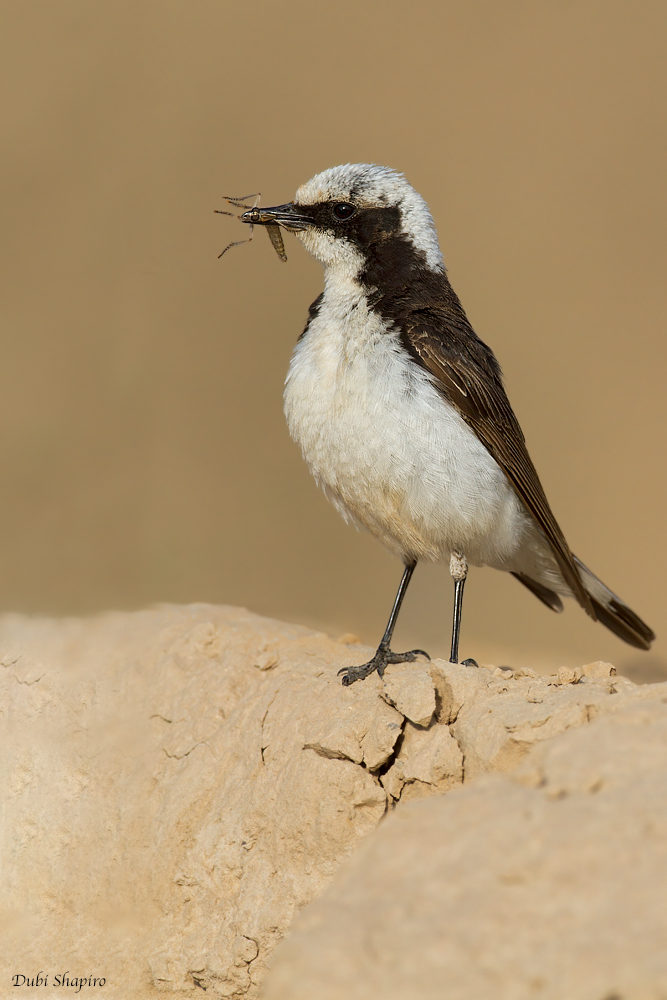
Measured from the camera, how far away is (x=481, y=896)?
1877mm

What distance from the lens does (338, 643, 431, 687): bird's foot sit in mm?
4230

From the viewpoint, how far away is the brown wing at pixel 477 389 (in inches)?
176

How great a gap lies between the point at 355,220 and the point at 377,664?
248cm

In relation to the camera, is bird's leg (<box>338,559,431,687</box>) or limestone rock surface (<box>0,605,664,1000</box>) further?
bird's leg (<box>338,559,431,687</box>)

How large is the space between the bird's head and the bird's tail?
2.27 metres

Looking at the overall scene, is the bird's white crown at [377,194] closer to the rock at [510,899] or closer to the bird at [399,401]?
the bird at [399,401]

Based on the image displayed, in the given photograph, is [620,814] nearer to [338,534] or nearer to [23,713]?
[23,713]

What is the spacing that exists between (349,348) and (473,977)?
10.7ft

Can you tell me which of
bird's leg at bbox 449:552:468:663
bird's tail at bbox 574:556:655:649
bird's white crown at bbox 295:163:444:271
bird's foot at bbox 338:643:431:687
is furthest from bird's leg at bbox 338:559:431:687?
bird's white crown at bbox 295:163:444:271

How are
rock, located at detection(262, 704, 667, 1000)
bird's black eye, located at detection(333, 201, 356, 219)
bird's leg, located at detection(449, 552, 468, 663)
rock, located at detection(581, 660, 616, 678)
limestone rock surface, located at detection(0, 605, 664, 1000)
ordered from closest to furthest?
1. rock, located at detection(262, 704, 667, 1000)
2. limestone rock surface, located at detection(0, 605, 664, 1000)
3. rock, located at detection(581, 660, 616, 678)
4. bird's leg, located at detection(449, 552, 468, 663)
5. bird's black eye, located at detection(333, 201, 356, 219)

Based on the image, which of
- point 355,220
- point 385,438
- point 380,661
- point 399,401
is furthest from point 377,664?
point 355,220

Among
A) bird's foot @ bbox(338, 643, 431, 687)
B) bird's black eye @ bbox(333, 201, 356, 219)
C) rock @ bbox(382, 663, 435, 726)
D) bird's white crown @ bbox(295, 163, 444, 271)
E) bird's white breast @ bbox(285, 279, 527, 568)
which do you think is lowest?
bird's foot @ bbox(338, 643, 431, 687)

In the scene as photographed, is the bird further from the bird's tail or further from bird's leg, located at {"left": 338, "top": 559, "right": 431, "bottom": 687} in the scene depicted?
the bird's tail

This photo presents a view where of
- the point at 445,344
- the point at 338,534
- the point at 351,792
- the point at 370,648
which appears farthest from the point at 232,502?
the point at 351,792
